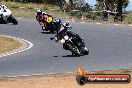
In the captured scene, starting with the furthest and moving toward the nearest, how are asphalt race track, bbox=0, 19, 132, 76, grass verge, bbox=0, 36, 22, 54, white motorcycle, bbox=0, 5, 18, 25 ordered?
white motorcycle, bbox=0, 5, 18, 25
grass verge, bbox=0, 36, 22, 54
asphalt race track, bbox=0, 19, 132, 76

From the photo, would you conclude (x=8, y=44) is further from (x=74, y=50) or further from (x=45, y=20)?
(x=45, y=20)

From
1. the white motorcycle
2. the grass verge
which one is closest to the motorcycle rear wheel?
the grass verge

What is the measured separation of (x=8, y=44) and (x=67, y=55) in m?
5.21

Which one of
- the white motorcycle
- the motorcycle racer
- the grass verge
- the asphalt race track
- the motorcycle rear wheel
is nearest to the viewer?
the asphalt race track

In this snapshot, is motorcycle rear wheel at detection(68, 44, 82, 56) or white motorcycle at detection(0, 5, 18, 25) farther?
white motorcycle at detection(0, 5, 18, 25)

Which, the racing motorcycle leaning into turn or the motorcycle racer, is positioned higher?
the racing motorcycle leaning into turn

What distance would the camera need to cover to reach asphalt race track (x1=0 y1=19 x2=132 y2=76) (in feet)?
58.1

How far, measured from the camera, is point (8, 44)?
25.1 metres

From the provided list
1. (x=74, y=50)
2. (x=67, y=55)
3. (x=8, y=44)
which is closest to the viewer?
(x=74, y=50)

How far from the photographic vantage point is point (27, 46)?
24484 millimetres

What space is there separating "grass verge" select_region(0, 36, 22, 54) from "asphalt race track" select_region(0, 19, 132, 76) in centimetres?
97

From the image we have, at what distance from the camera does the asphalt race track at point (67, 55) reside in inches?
697

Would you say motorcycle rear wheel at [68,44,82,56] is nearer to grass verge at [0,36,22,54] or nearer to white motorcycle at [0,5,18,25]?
grass verge at [0,36,22,54]

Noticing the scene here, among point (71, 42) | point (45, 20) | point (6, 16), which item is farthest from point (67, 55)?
point (6, 16)
